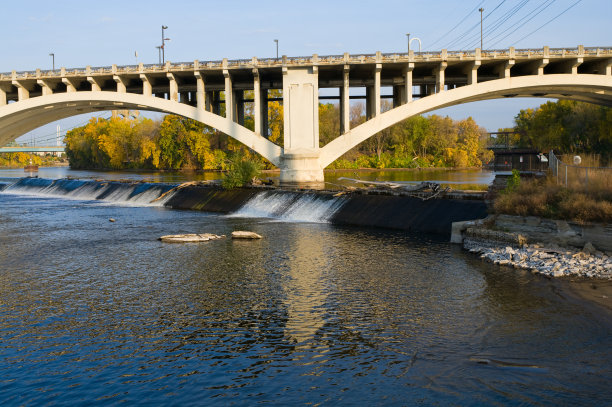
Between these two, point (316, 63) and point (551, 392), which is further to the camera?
point (316, 63)

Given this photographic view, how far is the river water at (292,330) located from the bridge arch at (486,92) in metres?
25.8

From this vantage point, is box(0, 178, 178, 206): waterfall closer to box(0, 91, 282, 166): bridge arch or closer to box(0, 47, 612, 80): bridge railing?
box(0, 91, 282, 166): bridge arch

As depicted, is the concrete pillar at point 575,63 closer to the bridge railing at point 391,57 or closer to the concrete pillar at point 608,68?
the bridge railing at point 391,57

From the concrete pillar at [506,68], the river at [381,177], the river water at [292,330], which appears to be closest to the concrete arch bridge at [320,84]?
the concrete pillar at [506,68]

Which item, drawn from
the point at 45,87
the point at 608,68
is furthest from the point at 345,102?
the point at 45,87

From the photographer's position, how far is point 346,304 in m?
14.3

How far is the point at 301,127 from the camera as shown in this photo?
156 ft

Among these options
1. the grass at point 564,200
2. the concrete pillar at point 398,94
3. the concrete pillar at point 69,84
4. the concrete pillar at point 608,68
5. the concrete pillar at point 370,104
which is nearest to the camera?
the grass at point 564,200

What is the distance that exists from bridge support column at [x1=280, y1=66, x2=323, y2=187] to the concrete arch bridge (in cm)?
9

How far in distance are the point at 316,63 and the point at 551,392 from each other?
40077mm

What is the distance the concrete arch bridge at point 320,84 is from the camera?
43.9m

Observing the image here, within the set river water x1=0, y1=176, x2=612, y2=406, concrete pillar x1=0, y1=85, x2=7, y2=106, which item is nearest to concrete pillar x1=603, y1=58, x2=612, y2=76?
river water x1=0, y1=176, x2=612, y2=406

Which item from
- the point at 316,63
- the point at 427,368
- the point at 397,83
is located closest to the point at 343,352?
the point at 427,368

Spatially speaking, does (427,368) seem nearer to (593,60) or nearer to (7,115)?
(593,60)
